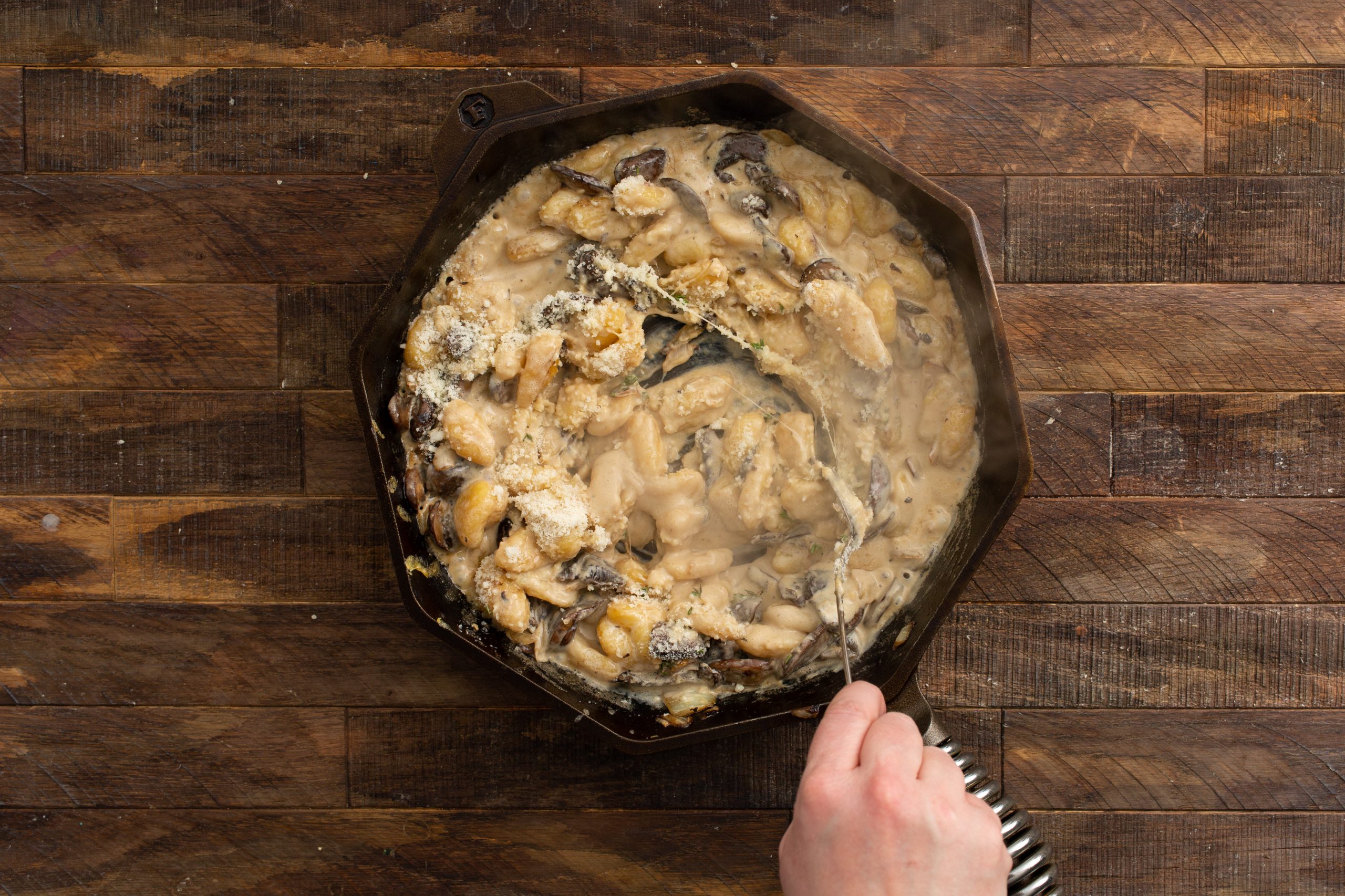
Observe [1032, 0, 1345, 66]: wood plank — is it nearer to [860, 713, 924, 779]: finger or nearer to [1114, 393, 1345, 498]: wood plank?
[1114, 393, 1345, 498]: wood plank

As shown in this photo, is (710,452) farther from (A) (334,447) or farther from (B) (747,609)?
(A) (334,447)

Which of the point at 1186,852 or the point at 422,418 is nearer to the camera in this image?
the point at 422,418

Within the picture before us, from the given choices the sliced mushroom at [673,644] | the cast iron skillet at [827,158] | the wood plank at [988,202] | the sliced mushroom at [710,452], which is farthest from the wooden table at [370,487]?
the sliced mushroom at [710,452]

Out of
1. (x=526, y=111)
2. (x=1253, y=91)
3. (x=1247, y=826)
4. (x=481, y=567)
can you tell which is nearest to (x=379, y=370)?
(x=481, y=567)

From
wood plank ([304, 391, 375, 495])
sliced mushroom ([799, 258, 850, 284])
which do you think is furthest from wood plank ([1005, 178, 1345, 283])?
wood plank ([304, 391, 375, 495])

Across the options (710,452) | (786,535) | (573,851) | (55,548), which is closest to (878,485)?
(786,535)

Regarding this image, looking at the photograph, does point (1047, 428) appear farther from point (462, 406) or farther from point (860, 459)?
point (462, 406)
